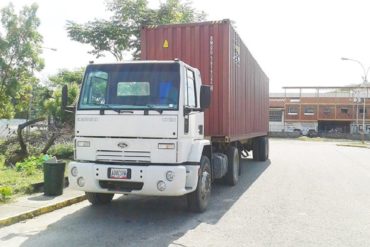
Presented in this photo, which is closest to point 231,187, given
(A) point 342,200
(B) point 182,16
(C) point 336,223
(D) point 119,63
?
(A) point 342,200

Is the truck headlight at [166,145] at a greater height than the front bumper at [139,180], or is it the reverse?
the truck headlight at [166,145]

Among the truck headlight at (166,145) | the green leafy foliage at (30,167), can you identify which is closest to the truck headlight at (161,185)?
the truck headlight at (166,145)

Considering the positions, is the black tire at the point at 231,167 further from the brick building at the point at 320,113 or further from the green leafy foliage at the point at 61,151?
the brick building at the point at 320,113

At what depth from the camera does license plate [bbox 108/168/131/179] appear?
7457mm

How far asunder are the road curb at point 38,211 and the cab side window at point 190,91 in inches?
121

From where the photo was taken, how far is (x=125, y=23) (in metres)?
26.3

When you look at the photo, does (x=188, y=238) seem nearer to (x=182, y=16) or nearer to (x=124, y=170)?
(x=124, y=170)

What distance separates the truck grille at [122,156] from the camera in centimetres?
754

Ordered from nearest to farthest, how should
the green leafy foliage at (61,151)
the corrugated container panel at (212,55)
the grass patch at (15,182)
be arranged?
the grass patch at (15,182) < the corrugated container panel at (212,55) < the green leafy foliage at (61,151)

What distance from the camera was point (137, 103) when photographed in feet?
25.3

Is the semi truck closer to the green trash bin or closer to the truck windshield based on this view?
the truck windshield

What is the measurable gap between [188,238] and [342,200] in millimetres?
4732

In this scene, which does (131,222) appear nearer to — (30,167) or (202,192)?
(202,192)

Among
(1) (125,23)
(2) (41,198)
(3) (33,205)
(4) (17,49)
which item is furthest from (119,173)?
(1) (125,23)
